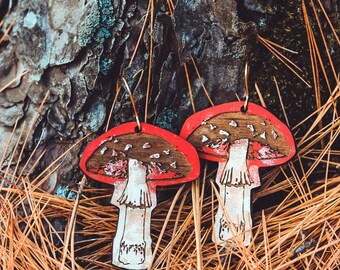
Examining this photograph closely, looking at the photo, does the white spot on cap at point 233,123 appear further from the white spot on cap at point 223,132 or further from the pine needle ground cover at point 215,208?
the pine needle ground cover at point 215,208

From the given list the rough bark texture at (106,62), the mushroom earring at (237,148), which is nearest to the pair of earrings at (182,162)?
the mushroom earring at (237,148)

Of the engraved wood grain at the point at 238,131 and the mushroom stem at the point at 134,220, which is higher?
the engraved wood grain at the point at 238,131

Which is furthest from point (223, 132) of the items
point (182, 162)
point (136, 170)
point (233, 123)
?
point (136, 170)

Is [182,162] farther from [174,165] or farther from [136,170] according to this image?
[136,170]

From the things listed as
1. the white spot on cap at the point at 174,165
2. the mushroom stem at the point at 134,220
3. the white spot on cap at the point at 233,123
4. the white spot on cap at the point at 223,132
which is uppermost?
the white spot on cap at the point at 233,123

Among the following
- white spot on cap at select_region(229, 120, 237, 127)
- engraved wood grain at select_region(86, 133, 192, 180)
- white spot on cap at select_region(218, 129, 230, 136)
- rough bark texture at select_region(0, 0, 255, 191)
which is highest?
rough bark texture at select_region(0, 0, 255, 191)

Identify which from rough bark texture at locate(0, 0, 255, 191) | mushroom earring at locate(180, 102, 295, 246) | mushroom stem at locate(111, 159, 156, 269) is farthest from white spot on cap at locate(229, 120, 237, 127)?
mushroom stem at locate(111, 159, 156, 269)

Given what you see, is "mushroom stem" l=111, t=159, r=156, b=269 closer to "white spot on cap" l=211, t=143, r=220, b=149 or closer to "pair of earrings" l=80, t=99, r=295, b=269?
"pair of earrings" l=80, t=99, r=295, b=269
